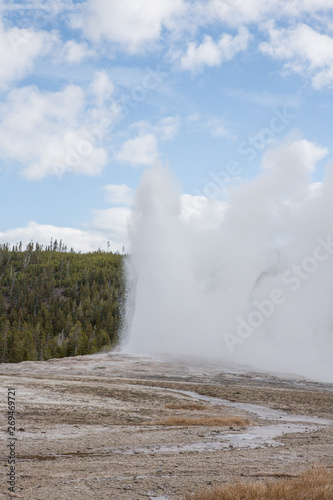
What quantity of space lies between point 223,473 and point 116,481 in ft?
8.61

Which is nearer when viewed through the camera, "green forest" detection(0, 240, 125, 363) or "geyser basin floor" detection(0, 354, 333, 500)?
"geyser basin floor" detection(0, 354, 333, 500)

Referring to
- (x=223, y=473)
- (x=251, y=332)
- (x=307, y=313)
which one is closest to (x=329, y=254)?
(x=307, y=313)

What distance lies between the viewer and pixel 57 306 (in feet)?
460

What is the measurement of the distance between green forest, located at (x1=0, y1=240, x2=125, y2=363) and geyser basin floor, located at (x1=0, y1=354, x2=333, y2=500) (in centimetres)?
5344

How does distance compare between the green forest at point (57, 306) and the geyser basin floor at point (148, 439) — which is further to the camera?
the green forest at point (57, 306)

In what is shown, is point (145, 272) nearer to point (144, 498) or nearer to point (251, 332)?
point (251, 332)

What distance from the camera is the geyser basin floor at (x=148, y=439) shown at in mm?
10070

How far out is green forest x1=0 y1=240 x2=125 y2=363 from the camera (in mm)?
85500

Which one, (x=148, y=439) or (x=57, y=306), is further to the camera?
(x=57, y=306)

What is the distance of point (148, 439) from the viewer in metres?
15.9

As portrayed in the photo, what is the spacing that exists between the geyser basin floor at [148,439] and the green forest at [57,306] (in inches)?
2104

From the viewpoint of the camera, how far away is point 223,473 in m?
11.1

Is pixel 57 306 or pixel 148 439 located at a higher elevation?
pixel 57 306

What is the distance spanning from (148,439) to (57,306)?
12859cm
